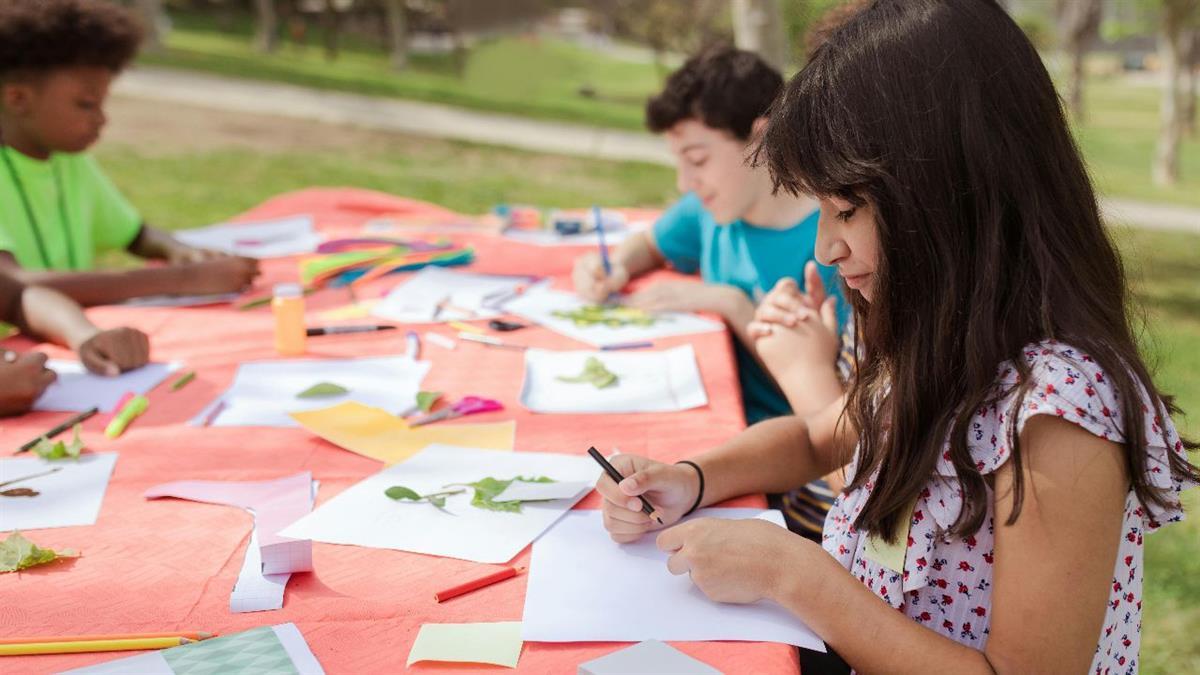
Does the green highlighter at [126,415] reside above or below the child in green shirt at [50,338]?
below

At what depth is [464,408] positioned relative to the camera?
1846 millimetres

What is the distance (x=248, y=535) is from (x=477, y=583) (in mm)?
326

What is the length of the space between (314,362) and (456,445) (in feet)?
1.83

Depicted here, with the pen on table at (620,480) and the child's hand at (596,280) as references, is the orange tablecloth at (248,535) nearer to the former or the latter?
the pen on table at (620,480)

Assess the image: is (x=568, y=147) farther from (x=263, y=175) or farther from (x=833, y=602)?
(x=833, y=602)

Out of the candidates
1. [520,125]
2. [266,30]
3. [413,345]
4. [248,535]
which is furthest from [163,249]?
[266,30]

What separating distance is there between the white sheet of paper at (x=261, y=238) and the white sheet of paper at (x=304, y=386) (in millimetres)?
1036

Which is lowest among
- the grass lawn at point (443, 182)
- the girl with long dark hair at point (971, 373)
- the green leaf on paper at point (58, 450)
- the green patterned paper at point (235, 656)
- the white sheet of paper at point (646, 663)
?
the grass lawn at point (443, 182)

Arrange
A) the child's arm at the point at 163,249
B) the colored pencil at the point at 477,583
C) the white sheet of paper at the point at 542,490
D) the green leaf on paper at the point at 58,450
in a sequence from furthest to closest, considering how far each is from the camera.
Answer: the child's arm at the point at 163,249, the green leaf on paper at the point at 58,450, the white sheet of paper at the point at 542,490, the colored pencil at the point at 477,583

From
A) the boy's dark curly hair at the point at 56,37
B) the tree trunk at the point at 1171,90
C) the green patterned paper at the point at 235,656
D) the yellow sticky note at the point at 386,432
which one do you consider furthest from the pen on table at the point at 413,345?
the tree trunk at the point at 1171,90

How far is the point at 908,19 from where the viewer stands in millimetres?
1100

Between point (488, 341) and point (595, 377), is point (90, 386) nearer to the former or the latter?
point (488, 341)

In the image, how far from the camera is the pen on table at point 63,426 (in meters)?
1.69

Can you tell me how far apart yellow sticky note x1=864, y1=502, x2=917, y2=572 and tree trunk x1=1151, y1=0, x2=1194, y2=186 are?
26.0 feet
